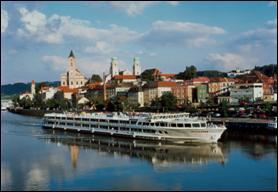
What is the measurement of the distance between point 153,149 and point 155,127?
2.19 metres

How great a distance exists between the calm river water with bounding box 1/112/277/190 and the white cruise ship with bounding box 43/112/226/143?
55cm

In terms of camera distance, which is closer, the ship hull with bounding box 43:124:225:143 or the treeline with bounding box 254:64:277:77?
the ship hull with bounding box 43:124:225:143

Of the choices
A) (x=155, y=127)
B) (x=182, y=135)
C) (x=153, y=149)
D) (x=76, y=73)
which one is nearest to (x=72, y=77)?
(x=76, y=73)

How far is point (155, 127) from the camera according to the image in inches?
731

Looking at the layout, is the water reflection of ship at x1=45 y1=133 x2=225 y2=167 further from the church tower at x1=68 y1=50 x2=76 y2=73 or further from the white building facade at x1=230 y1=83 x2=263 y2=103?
the church tower at x1=68 y1=50 x2=76 y2=73

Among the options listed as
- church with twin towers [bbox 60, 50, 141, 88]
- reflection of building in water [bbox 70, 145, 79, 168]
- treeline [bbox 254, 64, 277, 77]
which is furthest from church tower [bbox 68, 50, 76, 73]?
reflection of building in water [bbox 70, 145, 79, 168]

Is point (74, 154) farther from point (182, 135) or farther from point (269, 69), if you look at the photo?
point (269, 69)

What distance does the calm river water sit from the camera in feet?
36.3

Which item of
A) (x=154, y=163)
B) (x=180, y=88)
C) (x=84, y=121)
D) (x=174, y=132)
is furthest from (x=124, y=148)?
(x=180, y=88)

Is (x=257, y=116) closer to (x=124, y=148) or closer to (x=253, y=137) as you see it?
(x=253, y=137)

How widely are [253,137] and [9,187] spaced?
11.1 m

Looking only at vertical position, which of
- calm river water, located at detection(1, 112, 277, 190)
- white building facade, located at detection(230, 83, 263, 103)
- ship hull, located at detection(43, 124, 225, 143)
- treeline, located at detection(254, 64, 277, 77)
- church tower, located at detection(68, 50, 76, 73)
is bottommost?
calm river water, located at detection(1, 112, 277, 190)

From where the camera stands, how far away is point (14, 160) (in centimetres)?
1417

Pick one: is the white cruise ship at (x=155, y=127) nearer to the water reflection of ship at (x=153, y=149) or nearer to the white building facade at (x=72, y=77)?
the water reflection of ship at (x=153, y=149)
